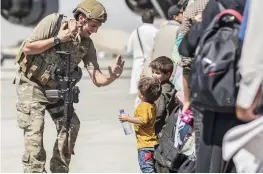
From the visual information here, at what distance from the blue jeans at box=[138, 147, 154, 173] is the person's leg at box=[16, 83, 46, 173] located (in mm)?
797

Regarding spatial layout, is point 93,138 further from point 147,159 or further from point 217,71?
point 217,71

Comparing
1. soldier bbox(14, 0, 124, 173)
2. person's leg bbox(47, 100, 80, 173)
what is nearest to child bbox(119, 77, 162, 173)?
soldier bbox(14, 0, 124, 173)

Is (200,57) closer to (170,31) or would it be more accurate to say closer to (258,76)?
(258,76)

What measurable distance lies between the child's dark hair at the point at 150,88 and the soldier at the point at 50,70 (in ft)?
1.10

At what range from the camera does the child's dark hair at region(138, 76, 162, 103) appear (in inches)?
231

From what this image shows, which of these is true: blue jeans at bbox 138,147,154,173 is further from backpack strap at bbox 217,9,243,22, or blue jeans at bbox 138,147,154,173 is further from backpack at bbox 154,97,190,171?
backpack strap at bbox 217,9,243,22

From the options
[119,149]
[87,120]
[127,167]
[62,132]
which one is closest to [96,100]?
[87,120]

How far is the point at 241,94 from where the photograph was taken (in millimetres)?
3732

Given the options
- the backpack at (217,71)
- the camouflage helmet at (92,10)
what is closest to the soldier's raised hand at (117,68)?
the camouflage helmet at (92,10)

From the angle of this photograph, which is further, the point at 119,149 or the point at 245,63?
the point at 119,149

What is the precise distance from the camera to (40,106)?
6.11 meters

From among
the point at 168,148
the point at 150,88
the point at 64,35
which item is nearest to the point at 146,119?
the point at 150,88

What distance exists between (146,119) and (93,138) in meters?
3.20

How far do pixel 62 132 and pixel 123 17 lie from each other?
12.2 metres
